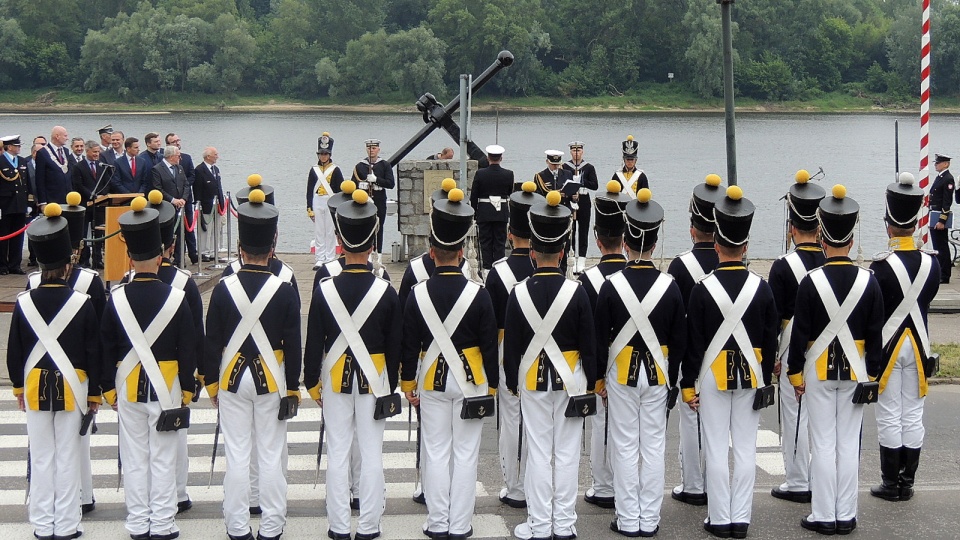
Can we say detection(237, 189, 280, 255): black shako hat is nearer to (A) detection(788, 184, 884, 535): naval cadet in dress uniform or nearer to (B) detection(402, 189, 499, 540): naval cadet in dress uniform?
(B) detection(402, 189, 499, 540): naval cadet in dress uniform

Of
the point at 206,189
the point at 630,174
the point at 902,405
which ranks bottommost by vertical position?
the point at 902,405

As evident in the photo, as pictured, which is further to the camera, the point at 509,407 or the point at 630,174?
the point at 630,174

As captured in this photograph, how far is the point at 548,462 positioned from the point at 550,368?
0.59 m

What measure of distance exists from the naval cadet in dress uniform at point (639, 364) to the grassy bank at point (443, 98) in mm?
65993

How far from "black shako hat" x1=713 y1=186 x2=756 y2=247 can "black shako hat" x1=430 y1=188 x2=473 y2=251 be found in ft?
5.09

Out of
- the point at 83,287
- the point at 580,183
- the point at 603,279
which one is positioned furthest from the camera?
the point at 580,183

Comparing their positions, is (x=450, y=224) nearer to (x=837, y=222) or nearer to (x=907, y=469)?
(x=837, y=222)

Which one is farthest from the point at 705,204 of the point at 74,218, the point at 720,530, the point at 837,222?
the point at 74,218

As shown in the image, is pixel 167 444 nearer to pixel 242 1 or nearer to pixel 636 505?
pixel 636 505

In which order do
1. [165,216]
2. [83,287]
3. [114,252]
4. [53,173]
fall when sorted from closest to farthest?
[83,287] < [165,216] < [114,252] < [53,173]

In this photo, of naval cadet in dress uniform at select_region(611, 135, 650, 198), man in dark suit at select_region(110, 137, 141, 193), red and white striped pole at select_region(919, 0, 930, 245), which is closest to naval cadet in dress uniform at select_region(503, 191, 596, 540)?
red and white striped pole at select_region(919, 0, 930, 245)

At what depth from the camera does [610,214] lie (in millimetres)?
8648

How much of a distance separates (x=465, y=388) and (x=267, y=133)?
58.4 metres

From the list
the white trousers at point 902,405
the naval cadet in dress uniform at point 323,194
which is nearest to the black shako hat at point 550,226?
the white trousers at point 902,405
